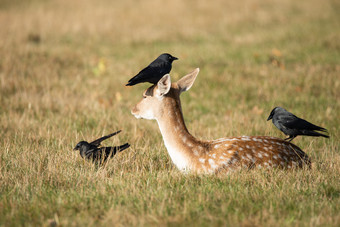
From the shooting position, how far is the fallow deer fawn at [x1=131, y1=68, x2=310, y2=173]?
467cm

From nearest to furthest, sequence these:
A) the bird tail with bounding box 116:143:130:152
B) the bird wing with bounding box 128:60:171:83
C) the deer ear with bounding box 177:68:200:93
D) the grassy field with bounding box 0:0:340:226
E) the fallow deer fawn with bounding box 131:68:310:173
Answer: the grassy field with bounding box 0:0:340:226 < the fallow deer fawn with bounding box 131:68:310:173 < the bird wing with bounding box 128:60:171:83 < the deer ear with bounding box 177:68:200:93 < the bird tail with bounding box 116:143:130:152

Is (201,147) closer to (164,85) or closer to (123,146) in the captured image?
(164,85)

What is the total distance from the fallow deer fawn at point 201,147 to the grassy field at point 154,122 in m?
0.18

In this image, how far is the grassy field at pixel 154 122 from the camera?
3.87 m

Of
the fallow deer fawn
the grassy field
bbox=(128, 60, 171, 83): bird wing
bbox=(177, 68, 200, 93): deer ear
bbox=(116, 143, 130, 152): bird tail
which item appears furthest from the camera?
bbox=(116, 143, 130, 152): bird tail

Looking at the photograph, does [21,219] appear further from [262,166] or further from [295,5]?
[295,5]

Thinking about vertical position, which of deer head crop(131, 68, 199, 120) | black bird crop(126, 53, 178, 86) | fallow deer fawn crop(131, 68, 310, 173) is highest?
black bird crop(126, 53, 178, 86)

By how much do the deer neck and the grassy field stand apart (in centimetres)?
17

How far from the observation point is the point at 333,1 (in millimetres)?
22891

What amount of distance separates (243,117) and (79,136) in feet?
9.52

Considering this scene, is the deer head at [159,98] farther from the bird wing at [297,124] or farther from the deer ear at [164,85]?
the bird wing at [297,124]

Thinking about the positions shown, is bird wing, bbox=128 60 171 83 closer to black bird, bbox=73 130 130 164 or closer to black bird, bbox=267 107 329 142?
black bird, bbox=73 130 130 164

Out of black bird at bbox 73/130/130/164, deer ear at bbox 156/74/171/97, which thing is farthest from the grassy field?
deer ear at bbox 156/74/171/97

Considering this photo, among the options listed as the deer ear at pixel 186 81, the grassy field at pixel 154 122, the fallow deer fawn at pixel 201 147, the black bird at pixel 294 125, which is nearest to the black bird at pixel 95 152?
the grassy field at pixel 154 122
